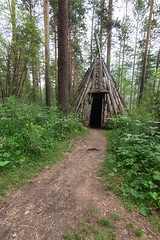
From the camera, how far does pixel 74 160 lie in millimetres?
3436

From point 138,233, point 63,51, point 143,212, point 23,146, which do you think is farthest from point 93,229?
point 63,51

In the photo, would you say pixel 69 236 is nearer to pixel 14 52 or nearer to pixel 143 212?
pixel 143 212

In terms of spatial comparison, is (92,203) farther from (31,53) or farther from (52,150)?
(31,53)

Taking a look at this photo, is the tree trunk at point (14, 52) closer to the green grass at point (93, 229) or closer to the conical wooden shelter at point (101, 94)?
the conical wooden shelter at point (101, 94)

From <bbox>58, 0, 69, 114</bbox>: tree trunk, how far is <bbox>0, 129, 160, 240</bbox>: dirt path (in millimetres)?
3592

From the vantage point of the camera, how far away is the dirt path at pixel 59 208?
1.50 meters

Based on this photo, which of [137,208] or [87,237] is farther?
[137,208]

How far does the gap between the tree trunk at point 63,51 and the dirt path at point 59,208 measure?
11.8 feet

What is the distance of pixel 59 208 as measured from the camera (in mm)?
1878

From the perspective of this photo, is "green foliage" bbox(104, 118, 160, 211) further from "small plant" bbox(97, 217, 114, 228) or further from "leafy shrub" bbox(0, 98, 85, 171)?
"leafy shrub" bbox(0, 98, 85, 171)

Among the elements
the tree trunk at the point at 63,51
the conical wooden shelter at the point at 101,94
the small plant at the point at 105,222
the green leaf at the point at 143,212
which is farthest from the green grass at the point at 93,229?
the conical wooden shelter at the point at 101,94

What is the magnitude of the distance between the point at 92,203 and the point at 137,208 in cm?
71

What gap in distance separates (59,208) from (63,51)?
5855 mm

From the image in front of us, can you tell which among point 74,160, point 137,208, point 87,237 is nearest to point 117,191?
point 137,208
